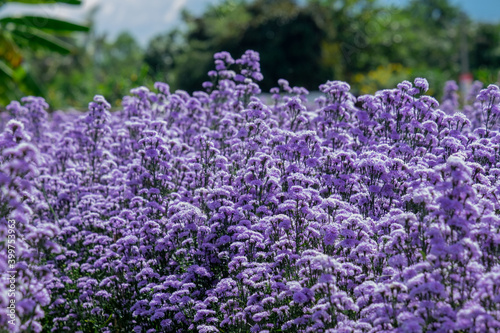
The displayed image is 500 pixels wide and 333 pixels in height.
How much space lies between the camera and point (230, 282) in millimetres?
6324

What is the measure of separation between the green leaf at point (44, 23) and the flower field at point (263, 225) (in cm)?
929

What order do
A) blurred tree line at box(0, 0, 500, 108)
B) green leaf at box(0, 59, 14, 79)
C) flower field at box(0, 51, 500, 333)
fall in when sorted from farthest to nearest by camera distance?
1. blurred tree line at box(0, 0, 500, 108)
2. green leaf at box(0, 59, 14, 79)
3. flower field at box(0, 51, 500, 333)

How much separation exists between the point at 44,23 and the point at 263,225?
574 inches

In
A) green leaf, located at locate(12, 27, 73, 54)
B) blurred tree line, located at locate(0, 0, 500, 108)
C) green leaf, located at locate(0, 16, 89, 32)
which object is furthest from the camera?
blurred tree line, located at locate(0, 0, 500, 108)

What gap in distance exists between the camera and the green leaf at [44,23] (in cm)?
1868

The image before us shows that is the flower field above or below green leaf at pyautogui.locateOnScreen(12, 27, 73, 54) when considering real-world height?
below

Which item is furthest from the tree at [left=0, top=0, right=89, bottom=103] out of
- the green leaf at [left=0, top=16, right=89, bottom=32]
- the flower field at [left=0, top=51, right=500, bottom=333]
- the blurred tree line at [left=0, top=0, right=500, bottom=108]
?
the flower field at [left=0, top=51, right=500, bottom=333]

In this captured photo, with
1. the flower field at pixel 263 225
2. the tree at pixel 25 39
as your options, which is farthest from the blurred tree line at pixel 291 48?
the flower field at pixel 263 225

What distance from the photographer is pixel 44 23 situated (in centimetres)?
1878

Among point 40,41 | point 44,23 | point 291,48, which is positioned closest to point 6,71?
point 40,41

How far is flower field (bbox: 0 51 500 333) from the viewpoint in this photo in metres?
5.10

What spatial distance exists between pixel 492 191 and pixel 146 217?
14.0ft

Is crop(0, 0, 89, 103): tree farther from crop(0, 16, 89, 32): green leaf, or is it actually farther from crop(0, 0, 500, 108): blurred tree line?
crop(0, 0, 500, 108): blurred tree line

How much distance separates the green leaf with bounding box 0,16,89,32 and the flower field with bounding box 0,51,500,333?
9292 millimetres
